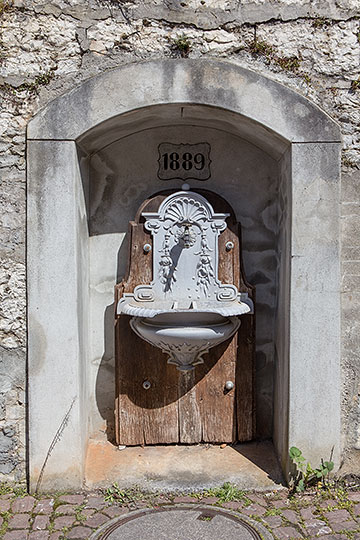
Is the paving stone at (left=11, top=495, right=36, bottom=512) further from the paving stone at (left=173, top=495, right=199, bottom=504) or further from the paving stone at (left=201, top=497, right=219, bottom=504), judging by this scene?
the paving stone at (left=201, top=497, right=219, bottom=504)

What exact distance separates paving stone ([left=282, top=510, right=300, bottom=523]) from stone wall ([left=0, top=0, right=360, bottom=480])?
1.78m

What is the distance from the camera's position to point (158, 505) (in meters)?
3.45

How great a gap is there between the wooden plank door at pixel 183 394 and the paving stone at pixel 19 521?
977mm

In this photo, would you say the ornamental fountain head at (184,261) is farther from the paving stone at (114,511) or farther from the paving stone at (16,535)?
the paving stone at (16,535)

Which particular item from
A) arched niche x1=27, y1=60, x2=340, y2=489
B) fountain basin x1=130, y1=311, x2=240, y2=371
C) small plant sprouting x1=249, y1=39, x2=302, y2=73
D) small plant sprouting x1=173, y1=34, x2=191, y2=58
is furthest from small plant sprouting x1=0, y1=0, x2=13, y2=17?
fountain basin x1=130, y1=311, x2=240, y2=371

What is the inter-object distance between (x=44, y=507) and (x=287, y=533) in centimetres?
148

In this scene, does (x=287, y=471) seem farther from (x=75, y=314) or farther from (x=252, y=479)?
(x=75, y=314)

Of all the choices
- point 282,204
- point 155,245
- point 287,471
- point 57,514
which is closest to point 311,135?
point 282,204

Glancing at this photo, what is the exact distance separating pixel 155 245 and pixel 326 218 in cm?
124

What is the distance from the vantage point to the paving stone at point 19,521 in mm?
3199

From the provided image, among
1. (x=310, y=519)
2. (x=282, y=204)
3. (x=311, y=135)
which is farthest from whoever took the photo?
(x=282, y=204)

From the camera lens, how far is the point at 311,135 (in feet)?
11.6

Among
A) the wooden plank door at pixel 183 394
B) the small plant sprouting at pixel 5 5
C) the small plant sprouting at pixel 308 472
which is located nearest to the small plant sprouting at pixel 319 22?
the wooden plank door at pixel 183 394

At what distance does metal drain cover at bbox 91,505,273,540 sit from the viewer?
3.09 m
